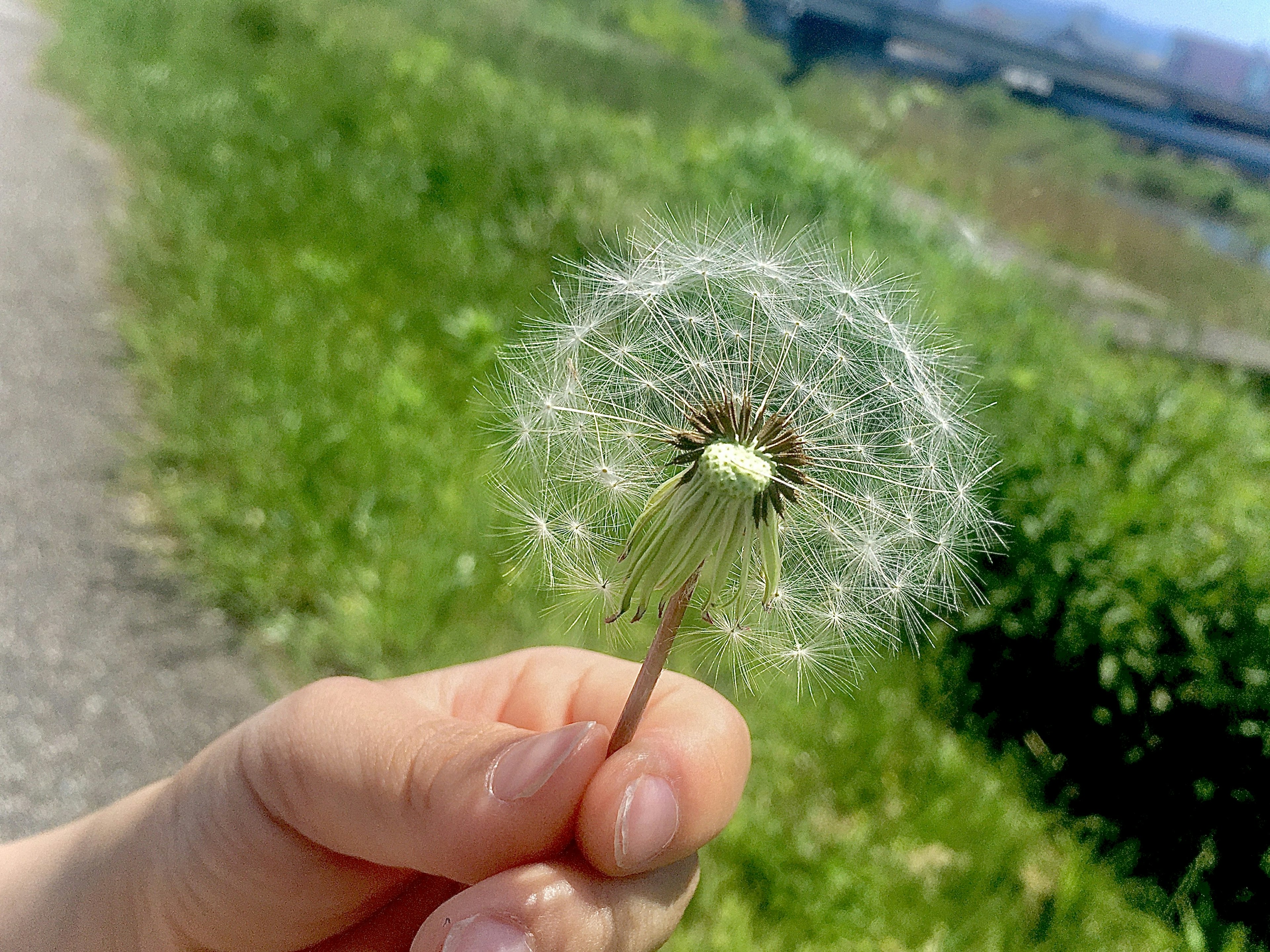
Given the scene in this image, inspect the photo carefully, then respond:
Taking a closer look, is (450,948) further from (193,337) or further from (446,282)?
(446,282)

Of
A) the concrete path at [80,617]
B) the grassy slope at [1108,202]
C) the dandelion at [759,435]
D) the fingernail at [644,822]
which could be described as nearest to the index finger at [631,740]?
the fingernail at [644,822]

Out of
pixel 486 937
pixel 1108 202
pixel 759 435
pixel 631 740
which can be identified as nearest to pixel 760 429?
pixel 759 435

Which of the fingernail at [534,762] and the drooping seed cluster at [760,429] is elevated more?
the drooping seed cluster at [760,429]

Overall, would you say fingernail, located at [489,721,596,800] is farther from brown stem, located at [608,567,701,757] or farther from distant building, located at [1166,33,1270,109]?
distant building, located at [1166,33,1270,109]

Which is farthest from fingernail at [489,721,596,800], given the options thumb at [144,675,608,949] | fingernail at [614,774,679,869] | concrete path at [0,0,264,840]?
concrete path at [0,0,264,840]

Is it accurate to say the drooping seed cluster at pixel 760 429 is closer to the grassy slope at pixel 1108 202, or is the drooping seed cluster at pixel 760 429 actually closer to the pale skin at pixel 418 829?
the pale skin at pixel 418 829

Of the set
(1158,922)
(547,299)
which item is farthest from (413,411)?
(1158,922)

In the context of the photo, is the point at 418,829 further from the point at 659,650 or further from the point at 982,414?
the point at 982,414
